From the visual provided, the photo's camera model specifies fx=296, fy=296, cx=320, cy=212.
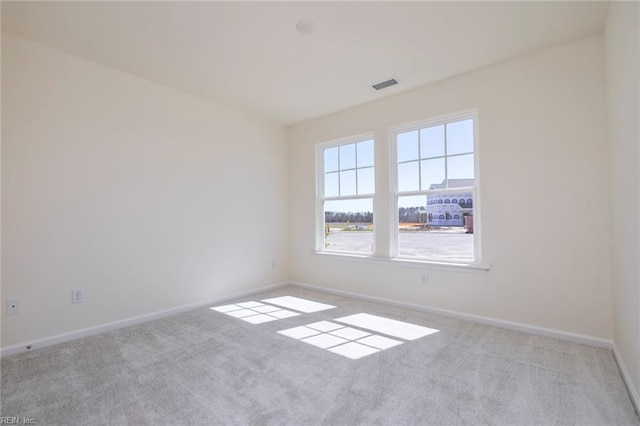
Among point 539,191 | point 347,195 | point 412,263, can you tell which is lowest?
point 412,263

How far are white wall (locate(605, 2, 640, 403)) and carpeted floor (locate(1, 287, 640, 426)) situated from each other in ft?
1.26

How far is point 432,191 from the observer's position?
341 centimetres

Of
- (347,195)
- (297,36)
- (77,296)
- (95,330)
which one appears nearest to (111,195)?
(77,296)

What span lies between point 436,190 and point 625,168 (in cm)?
160

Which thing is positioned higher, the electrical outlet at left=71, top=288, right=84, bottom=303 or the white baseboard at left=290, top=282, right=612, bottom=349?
the electrical outlet at left=71, top=288, right=84, bottom=303

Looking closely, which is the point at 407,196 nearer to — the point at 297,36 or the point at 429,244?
the point at 429,244

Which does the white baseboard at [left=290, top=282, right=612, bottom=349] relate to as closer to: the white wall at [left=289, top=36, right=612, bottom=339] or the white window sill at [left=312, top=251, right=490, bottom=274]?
the white wall at [left=289, top=36, right=612, bottom=339]

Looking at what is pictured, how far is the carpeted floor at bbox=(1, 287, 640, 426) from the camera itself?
5.39 ft

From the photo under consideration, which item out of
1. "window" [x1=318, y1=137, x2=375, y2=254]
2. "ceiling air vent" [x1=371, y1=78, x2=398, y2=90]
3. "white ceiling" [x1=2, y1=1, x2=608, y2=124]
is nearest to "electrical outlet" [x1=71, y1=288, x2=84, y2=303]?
"white ceiling" [x1=2, y1=1, x2=608, y2=124]

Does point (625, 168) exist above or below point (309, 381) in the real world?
above

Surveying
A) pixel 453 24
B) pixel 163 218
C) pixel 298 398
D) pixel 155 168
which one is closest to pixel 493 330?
pixel 298 398

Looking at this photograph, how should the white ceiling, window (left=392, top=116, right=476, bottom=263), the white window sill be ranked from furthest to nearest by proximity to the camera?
window (left=392, top=116, right=476, bottom=263)
the white window sill
the white ceiling

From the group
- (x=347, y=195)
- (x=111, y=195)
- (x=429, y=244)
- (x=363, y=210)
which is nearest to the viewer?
(x=111, y=195)

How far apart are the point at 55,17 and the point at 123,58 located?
571mm
